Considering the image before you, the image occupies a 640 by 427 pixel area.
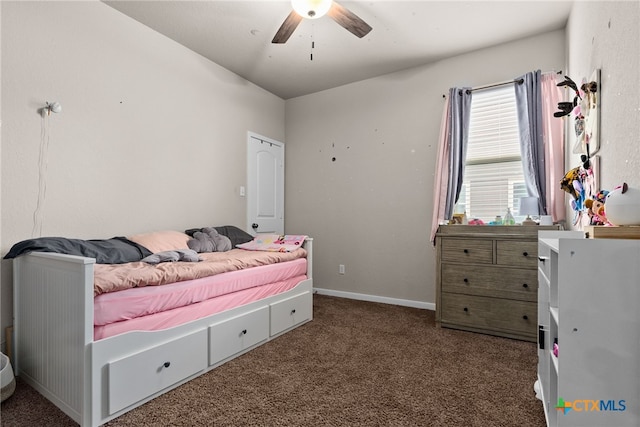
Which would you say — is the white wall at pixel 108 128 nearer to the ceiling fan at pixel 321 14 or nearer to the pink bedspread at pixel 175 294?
the pink bedspread at pixel 175 294

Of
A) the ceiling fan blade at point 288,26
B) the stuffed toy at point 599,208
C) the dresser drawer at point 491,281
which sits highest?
the ceiling fan blade at point 288,26

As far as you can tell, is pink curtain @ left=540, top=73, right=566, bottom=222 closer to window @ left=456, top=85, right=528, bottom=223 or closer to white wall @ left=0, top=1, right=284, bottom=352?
window @ left=456, top=85, right=528, bottom=223

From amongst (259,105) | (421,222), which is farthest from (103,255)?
(421,222)

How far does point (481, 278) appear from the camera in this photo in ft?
9.11

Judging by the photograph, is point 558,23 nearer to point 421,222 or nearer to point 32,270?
point 421,222

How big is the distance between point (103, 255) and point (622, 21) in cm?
292

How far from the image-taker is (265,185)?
4184 millimetres

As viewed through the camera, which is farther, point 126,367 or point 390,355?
point 390,355

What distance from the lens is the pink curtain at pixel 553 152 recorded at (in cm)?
278

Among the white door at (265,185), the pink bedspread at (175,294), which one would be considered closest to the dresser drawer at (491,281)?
the pink bedspread at (175,294)

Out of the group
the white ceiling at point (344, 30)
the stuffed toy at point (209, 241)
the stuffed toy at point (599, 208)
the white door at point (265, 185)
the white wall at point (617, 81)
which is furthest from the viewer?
the white door at point (265, 185)

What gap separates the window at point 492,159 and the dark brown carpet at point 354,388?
4.07ft

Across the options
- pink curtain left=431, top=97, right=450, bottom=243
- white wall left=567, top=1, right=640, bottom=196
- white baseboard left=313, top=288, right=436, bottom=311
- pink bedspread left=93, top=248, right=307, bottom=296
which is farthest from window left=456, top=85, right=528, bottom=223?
pink bedspread left=93, top=248, right=307, bottom=296

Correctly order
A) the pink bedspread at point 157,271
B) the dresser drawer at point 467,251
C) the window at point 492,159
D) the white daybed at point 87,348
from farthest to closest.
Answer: the window at point 492,159 < the dresser drawer at point 467,251 < the pink bedspread at point 157,271 < the white daybed at point 87,348
